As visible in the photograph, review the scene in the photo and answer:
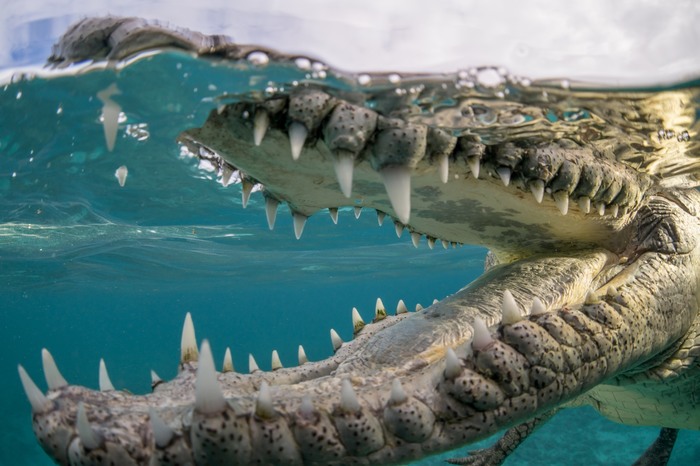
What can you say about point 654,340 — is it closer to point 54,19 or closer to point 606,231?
point 606,231

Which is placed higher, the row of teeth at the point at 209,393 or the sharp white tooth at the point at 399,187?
the sharp white tooth at the point at 399,187

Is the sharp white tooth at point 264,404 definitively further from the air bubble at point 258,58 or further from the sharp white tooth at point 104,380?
the air bubble at point 258,58

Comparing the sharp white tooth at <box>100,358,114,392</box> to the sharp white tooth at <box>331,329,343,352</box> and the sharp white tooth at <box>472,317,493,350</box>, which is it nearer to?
the sharp white tooth at <box>331,329,343,352</box>

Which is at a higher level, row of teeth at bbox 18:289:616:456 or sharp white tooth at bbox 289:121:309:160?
sharp white tooth at bbox 289:121:309:160

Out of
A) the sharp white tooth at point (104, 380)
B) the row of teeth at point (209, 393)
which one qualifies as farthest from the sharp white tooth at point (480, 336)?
the sharp white tooth at point (104, 380)

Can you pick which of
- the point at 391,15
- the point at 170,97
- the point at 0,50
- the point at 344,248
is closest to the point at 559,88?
the point at 391,15

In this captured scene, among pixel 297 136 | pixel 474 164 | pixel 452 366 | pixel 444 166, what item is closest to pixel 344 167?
pixel 297 136

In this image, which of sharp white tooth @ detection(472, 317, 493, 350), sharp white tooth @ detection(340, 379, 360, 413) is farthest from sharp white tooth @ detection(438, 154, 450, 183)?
sharp white tooth @ detection(340, 379, 360, 413)

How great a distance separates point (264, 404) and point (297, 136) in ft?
3.98

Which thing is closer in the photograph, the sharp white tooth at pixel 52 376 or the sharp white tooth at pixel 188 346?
the sharp white tooth at pixel 52 376

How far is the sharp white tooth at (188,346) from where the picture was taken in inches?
98.6

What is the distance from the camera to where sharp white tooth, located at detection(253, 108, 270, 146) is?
245cm

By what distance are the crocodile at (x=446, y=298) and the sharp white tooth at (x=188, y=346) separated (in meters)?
0.01

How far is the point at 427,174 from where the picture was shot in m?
2.99
